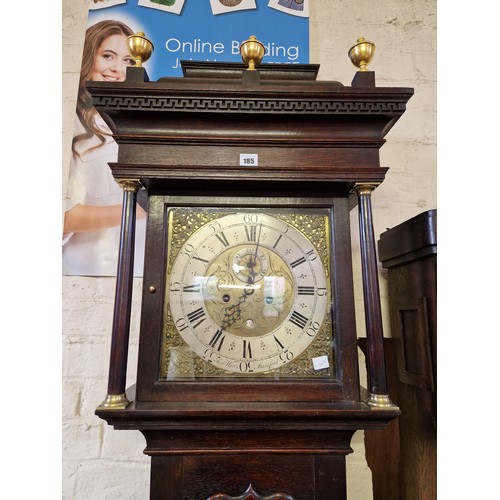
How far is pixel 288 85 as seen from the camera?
0.73 m

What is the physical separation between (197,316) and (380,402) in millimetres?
377

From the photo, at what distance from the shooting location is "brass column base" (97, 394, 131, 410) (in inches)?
24.8

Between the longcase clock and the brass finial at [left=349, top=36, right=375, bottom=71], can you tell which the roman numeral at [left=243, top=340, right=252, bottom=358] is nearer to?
the longcase clock

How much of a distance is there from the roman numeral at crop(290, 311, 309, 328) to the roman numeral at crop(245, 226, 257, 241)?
0.57ft

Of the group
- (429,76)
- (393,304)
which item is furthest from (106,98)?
(429,76)

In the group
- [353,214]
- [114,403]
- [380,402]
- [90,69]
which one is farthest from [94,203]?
[380,402]

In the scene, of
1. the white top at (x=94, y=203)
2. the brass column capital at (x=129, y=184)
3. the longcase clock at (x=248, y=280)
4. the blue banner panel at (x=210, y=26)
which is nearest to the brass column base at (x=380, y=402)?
the longcase clock at (x=248, y=280)

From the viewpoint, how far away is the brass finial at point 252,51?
0.71m

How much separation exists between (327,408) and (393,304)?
45 centimetres

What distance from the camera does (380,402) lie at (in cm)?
65

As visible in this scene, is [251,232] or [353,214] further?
[353,214]

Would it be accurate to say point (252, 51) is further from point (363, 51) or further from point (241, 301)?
point (241, 301)

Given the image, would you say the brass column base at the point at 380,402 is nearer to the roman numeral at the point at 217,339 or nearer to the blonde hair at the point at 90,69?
the roman numeral at the point at 217,339

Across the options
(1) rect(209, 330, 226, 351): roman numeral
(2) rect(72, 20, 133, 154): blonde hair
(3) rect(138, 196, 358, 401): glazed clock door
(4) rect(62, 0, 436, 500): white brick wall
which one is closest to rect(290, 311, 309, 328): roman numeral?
(3) rect(138, 196, 358, 401): glazed clock door
